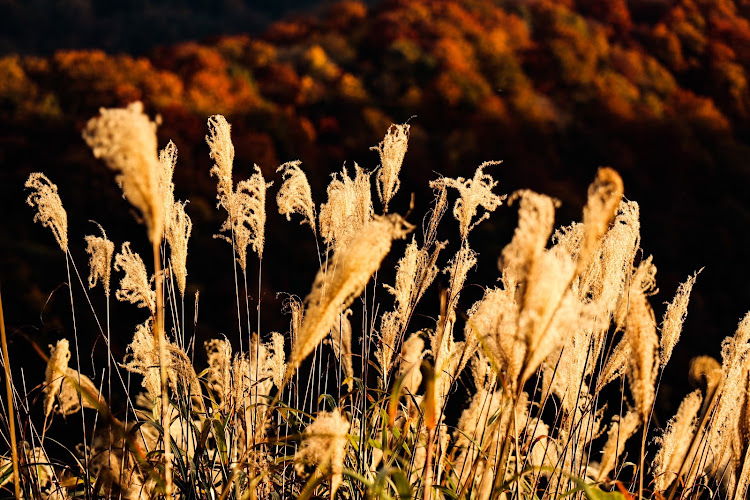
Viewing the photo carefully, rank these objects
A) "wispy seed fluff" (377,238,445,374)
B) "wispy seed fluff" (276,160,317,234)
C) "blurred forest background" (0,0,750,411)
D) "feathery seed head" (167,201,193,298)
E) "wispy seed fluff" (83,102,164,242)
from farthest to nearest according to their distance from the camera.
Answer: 1. "blurred forest background" (0,0,750,411)
2. "wispy seed fluff" (276,160,317,234)
3. "wispy seed fluff" (377,238,445,374)
4. "feathery seed head" (167,201,193,298)
5. "wispy seed fluff" (83,102,164,242)

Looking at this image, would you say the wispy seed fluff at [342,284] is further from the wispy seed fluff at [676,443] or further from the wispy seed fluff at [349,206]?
the wispy seed fluff at [676,443]

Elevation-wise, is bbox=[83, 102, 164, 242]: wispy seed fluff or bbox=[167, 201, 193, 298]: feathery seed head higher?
bbox=[83, 102, 164, 242]: wispy seed fluff

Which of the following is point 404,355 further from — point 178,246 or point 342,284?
point 342,284

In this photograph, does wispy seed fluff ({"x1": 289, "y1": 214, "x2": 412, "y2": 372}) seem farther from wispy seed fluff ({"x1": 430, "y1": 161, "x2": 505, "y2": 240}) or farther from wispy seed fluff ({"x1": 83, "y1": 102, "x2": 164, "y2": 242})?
wispy seed fluff ({"x1": 430, "y1": 161, "x2": 505, "y2": 240})

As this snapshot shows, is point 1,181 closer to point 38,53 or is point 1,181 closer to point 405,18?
point 405,18

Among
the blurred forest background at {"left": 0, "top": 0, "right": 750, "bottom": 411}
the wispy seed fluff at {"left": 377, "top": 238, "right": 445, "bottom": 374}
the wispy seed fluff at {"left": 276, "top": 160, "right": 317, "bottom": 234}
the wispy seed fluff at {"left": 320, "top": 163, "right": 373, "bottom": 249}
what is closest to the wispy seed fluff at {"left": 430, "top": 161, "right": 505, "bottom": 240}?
the wispy seed fluff at {"left": 377, "top": 238, "right": 445, "bottom": 374}

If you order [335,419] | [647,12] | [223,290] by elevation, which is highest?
[647,12]

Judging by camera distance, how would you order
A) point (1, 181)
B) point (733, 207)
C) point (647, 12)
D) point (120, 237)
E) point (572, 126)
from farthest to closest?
1. point (647, 12)
2. point (572, 126)
3. point (733, 207)
4. point (1, 181)
5. point (120, 237)

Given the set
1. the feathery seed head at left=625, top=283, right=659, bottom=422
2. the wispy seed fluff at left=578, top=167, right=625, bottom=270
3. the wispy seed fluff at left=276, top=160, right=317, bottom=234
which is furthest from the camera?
the wispy seed fluff at left=276, top=160, right=317, bottom=234

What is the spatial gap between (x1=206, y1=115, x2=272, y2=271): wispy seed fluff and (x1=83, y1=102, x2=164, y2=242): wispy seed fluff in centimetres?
89

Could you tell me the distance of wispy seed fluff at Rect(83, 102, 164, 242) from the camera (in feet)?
2.80

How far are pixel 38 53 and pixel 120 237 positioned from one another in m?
29.2

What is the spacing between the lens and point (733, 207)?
12.6m

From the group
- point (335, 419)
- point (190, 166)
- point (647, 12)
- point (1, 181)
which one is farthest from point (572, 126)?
point (335, 419)
